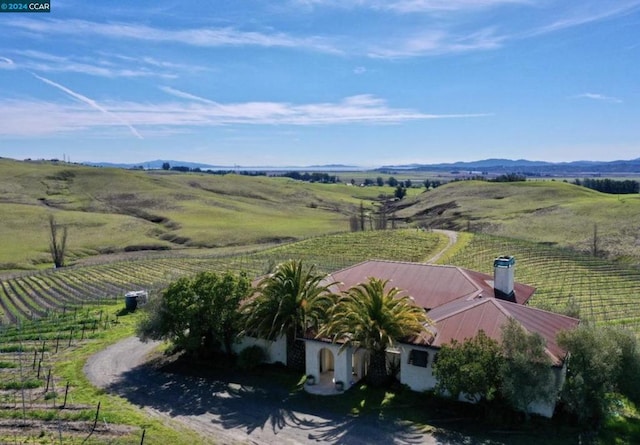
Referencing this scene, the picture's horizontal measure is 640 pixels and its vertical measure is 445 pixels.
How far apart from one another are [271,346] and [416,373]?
942 cm

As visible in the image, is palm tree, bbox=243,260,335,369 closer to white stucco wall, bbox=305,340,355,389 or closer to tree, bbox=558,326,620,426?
white stucco wall, bbox=305,340,355,389

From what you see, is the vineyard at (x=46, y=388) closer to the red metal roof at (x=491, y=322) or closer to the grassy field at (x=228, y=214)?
the red metal roof at (x=491, y=322)

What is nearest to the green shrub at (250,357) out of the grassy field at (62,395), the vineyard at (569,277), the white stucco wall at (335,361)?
the white stucco wall at (335,361)

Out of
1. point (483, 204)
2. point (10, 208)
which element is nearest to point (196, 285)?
point (10, 208)

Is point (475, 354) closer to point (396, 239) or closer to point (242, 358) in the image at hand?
point (242, 358)

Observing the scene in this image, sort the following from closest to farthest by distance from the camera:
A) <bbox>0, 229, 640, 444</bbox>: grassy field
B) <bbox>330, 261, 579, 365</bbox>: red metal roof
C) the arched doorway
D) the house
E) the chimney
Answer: <bbox>0, 229, 640, 444</bbox>: grassy field, the house, <bbox>330, 261, 579, 365</bbox>: red metal roof, the arched doorway, the chimney

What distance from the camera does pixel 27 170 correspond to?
559 feet

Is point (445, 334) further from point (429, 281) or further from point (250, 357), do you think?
point (250, 357)

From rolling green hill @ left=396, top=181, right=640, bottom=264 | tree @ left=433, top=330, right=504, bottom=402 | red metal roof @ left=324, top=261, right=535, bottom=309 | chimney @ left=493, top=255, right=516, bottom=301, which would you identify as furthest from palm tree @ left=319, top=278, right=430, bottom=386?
rolling green hill @ left=396, top=181, right=640, bottom=264

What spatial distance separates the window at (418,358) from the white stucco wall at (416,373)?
146 mm

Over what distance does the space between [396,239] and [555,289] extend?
34612mm

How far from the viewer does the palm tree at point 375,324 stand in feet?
85.7

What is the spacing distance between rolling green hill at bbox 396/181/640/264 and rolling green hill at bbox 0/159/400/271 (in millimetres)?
30951

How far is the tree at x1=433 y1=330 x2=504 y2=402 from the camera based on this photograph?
2252 centimetres
